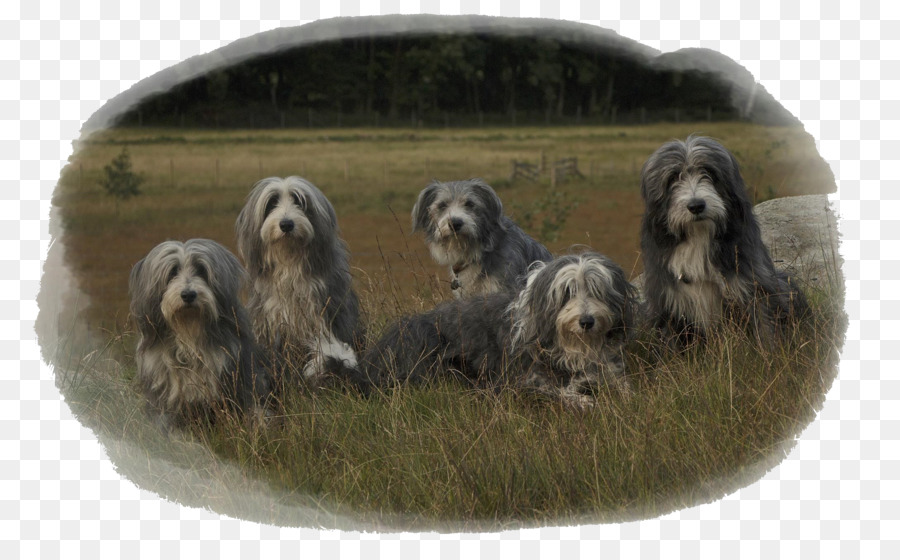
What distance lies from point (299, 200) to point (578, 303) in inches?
79.8

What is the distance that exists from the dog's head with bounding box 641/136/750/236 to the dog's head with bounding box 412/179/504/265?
6.14ft

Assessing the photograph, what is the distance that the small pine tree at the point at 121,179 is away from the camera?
6.33m

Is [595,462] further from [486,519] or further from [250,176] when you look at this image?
[250,176]

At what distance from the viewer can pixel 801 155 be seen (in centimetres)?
625

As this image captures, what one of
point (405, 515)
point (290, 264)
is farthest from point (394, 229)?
point (405, 515)

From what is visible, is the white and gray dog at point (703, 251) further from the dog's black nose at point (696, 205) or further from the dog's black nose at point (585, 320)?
the dog's black nose at point (585, 320)

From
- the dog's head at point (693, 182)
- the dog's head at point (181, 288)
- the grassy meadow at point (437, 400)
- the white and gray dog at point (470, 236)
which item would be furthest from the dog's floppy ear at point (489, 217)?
the dog's head at point (181, 288)

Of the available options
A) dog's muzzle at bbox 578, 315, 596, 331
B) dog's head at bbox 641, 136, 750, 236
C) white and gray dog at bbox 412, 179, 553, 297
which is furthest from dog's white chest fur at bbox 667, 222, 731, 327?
white and gray dog at bbox 412, 179, 553, 297

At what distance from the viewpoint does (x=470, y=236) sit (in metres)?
8.58

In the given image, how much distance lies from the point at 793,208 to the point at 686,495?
9.90ft

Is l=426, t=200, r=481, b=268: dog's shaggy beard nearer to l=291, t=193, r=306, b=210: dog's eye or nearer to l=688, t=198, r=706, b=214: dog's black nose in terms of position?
l=291, t=193, r=306, b=210: dog's eye

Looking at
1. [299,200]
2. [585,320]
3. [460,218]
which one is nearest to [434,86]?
[299,200]

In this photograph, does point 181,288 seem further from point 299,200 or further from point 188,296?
point 299,200

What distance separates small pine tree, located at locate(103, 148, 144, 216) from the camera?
249 inches
